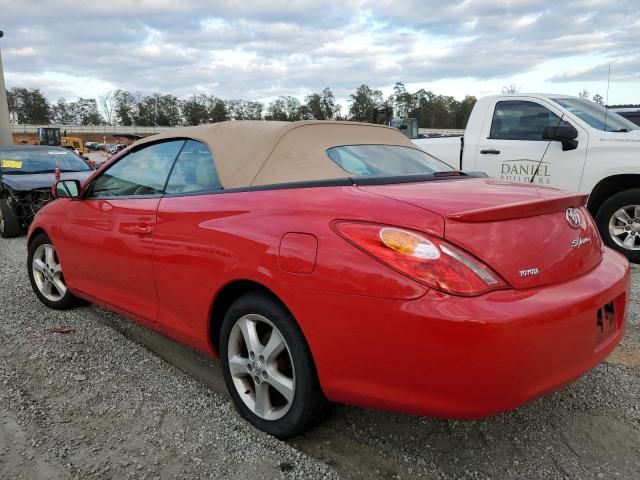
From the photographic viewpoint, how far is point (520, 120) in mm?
6387

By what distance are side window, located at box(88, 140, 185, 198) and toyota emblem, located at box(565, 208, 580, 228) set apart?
216 cm

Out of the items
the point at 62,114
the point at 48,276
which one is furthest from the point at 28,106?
the point at 48,276

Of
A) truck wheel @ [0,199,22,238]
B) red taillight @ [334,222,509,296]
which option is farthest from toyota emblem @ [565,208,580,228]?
truck wheel @ [0,199,22,238]

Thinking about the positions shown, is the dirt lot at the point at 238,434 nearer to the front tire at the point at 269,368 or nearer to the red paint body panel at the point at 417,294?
the front tire at the point at 269,368

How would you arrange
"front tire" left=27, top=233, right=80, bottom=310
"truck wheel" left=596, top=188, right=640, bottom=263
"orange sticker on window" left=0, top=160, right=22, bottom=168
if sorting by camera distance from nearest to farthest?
"front tire" left=27, top=233, right=80, bottom=310
"truck wheel" left=596, top=188, right=640, bottom=263
"orange sticker on window" left=0, top=160, right=22, bottom=168

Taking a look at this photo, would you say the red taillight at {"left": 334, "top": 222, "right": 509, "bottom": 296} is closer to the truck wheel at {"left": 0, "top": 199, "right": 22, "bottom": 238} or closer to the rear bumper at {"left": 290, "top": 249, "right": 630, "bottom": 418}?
the rear bumper at {"left": 290, "top": 249, "right": 630, "bottom": 418}

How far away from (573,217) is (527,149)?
429 centimetres

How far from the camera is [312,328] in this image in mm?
2068

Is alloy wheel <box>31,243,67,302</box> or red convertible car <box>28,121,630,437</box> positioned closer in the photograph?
red convertible car <box>28,121,630,437</box>

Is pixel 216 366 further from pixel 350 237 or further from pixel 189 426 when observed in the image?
pixel 350 237

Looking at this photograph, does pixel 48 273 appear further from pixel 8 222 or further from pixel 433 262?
pixel 8 222

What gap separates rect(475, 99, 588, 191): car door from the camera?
5910mm

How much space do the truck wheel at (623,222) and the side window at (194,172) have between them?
479cm

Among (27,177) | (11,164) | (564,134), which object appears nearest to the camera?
(564,134)
